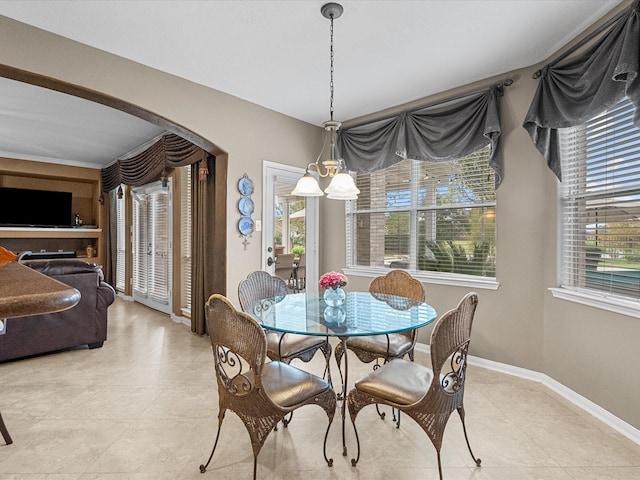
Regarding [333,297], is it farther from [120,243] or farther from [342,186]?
[120,243]

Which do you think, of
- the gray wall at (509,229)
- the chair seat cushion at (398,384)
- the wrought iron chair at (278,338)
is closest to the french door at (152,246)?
the gray wall at (509,229)

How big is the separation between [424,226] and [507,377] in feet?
5.29

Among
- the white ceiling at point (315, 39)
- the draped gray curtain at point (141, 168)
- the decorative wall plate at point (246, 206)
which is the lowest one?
the decorative wall plate at point (246, 206)

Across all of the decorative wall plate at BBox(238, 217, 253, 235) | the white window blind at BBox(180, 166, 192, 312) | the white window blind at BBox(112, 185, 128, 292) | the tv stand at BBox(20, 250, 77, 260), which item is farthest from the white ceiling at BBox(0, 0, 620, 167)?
the tv stand at BBox(20, 250, 77, 260)

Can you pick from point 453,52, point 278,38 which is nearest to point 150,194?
point 278,38

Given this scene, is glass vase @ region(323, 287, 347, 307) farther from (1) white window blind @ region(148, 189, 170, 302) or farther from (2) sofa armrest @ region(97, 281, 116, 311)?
(1) white window blind @ region(148, 189, 170, 302)

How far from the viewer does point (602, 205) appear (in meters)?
2.41

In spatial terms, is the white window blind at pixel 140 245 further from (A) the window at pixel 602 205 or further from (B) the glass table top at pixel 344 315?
(A) the window at pixel 602 205

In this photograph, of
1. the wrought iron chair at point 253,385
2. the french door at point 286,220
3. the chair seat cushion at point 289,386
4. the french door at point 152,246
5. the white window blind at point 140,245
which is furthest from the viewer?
the white window blind at point 140,245

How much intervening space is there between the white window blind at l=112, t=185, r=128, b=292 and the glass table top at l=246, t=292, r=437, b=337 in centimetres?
540

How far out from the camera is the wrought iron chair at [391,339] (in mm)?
2316

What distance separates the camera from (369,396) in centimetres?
177

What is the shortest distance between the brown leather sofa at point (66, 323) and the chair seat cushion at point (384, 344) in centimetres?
292

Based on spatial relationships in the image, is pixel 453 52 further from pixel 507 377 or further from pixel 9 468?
pixel 9 468
